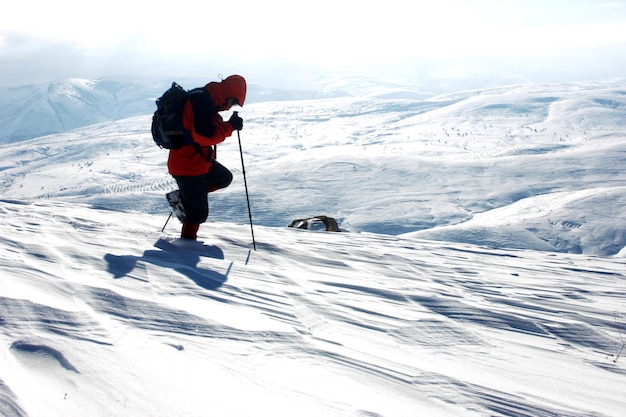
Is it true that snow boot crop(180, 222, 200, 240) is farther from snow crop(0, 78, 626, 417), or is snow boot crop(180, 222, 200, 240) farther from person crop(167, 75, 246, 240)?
snow crop(0, 78, 626, 417)

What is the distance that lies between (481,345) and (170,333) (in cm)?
181

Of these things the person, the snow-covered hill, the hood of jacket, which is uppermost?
the hood of jacket

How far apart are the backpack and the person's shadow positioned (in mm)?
1040

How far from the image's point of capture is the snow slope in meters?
1.96

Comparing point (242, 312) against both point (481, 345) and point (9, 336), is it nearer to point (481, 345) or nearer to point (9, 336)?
point (9, 336)

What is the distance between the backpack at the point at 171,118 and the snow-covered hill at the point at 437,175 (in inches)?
1347

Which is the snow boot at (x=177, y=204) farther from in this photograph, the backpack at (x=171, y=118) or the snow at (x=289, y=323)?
→ the backpack at (x=171, y=118)

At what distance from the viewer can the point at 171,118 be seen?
4.70m

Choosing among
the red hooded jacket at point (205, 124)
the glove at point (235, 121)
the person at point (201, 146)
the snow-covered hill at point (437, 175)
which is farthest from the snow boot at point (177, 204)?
the snow-covered hill at point (437, 175)

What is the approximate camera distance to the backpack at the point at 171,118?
466 centimetres

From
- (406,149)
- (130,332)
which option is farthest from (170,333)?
(406,149)

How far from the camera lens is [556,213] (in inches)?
1695

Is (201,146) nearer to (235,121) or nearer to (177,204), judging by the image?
(235,121)

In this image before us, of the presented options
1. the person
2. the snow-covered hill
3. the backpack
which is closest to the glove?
the person
